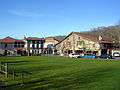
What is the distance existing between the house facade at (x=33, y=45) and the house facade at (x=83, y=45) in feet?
47.5

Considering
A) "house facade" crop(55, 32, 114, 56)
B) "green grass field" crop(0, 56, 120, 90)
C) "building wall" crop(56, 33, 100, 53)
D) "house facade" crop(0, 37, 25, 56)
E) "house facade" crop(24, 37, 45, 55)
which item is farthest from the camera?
"house facade" crop(24, 37, 45, 55)

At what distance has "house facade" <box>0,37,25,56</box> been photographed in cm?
7238

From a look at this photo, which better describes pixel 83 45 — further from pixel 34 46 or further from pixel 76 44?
pixel 34 46

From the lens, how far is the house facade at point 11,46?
2849 inches

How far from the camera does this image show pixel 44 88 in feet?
34.5

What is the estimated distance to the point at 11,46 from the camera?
73.9m

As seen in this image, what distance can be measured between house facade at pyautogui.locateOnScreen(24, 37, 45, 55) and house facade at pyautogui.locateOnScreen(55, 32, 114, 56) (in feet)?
47.5

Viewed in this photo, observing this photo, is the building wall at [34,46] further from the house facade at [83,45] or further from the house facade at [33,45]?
the house facade at [83,45]

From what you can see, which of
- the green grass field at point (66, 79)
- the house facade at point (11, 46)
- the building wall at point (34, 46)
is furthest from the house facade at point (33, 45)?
the green grass field at point (66, 79)

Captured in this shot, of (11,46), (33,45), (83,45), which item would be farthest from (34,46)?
(83,45)

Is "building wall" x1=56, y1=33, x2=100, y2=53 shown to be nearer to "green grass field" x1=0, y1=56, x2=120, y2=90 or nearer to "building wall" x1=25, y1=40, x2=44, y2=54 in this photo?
"building wall" x1=25, y1=40, x2=44, y2=54

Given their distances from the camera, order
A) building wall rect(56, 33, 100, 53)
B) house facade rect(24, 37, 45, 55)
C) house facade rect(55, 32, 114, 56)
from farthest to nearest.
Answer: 1. house facade rect(24, 37, 45, 55)
2. building wall rect(56, 33, 100, 53)
3. house facade rect(55, 32, 114, 56)

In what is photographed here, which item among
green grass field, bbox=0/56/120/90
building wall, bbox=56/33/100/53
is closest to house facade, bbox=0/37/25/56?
building wall, bbox=56/33/100/53

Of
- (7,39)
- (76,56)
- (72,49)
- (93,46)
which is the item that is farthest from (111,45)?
(7,39)
